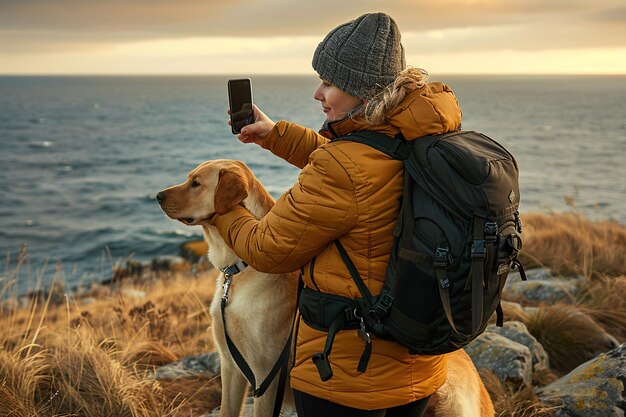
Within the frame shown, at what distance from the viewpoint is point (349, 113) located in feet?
8.34

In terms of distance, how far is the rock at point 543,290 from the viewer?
7.10 meters

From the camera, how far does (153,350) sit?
5.55 metres

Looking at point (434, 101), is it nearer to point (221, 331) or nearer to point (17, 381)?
point (221, 331)

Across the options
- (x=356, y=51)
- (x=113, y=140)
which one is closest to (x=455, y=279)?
(x=356, y=51)

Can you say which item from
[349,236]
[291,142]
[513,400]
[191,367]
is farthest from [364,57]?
[191,367]

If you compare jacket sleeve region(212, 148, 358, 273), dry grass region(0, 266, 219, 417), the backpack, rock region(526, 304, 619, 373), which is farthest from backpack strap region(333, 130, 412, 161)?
rock region(526, 304, 619, 373)

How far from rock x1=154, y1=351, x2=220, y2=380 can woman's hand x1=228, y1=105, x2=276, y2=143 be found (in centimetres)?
255

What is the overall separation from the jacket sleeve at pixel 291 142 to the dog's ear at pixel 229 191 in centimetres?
23

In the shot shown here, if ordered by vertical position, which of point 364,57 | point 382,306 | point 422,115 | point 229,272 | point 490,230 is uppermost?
point 364,57

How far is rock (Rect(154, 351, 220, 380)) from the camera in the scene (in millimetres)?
5047

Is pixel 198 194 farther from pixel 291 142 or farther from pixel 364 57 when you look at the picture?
pixel 364 57

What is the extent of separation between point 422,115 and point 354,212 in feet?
1.50

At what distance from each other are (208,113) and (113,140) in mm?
42311

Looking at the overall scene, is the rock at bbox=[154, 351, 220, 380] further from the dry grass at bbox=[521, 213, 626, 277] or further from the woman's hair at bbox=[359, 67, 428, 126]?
the dry grass at bbox=[521, 213, 626, 277]
